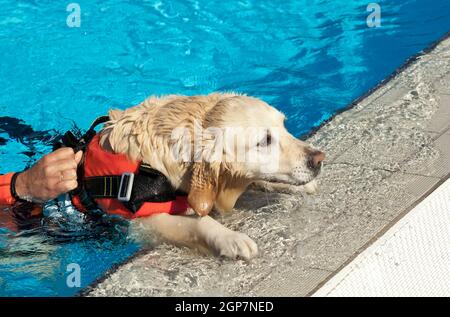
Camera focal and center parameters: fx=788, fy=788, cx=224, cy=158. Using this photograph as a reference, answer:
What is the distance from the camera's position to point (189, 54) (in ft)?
25.6

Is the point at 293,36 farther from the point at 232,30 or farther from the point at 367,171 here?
the point at 367,171

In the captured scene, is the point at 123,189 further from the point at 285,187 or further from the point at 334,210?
the point at 334,210

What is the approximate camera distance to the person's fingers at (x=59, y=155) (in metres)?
4.39

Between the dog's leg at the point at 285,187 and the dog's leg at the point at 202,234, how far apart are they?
0.61m

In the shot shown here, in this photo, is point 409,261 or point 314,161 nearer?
point 409,261

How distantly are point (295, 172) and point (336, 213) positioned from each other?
32cm

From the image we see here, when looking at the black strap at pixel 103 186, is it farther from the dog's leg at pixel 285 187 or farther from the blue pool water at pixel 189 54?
the blue pool water at pixel 189 54

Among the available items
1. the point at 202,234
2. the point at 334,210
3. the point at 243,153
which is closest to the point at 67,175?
the point at 202,234

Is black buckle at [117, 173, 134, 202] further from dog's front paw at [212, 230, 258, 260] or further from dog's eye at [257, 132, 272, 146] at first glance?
dog's eye at [257, 132, 272, 146]

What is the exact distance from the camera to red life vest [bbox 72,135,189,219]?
4.27 meters

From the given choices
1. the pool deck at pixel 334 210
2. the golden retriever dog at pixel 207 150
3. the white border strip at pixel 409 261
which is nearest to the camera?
the white border strip at pixel 409 261

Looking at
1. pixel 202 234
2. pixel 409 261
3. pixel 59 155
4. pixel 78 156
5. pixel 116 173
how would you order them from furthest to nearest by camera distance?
pixel 78 156, pixel 59 155, pixel 116 173, pixel 202 234, pixel 409 261

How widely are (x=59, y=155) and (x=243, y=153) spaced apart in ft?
3.43

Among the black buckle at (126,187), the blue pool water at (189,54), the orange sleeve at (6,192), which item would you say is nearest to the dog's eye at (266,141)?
the black buckle at (126,187)
